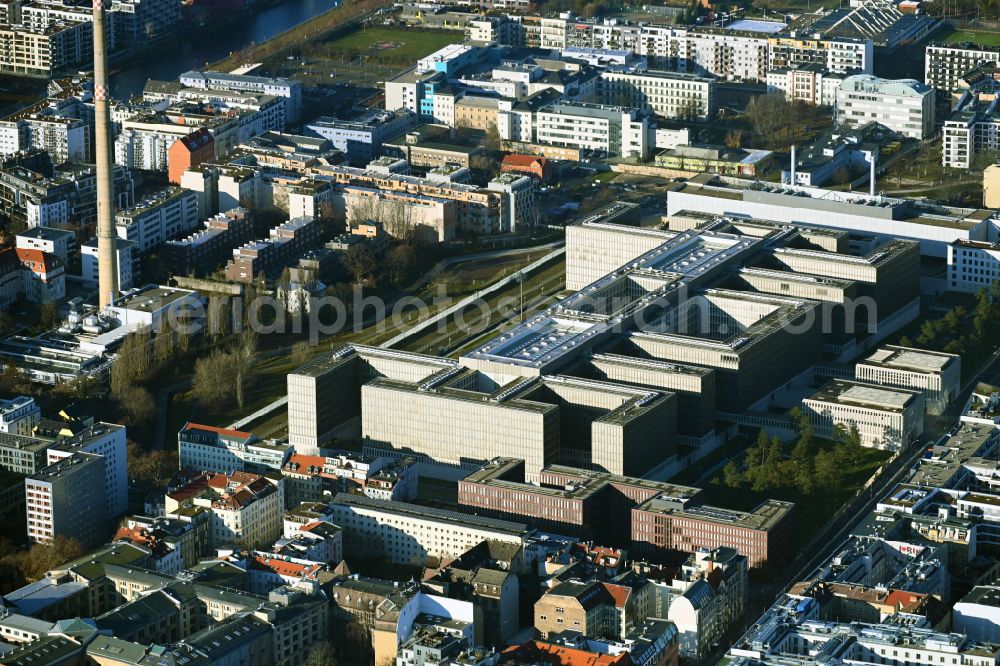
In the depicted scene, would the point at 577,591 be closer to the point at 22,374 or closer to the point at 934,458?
the point at 934,458

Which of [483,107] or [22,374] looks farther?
[483,107]

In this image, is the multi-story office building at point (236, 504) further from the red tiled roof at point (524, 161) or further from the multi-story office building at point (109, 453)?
the red tiled roof at point (524, 161)

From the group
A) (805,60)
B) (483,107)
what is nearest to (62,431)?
(483,107)

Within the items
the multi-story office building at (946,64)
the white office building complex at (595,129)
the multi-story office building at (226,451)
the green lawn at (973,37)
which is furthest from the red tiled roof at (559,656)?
the green lawn at (973,37)

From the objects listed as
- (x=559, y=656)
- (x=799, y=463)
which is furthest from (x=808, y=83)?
(x=559, y=656)

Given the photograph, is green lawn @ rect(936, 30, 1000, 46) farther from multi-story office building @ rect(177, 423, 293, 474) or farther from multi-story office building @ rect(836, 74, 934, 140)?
multi-story office building @ rect(177, 423, 293, 474)

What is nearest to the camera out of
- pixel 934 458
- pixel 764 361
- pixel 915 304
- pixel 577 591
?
pixel 577 591

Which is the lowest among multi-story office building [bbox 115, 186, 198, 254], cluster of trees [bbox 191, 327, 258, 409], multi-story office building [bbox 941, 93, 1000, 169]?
cluster of trees [bbox 191, 327, 258, 409]

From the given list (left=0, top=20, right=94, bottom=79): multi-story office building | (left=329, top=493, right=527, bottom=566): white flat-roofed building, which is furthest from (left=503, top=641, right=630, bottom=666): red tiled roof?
(left=0, top=20, right=94, bottom=79): multi-story office building
